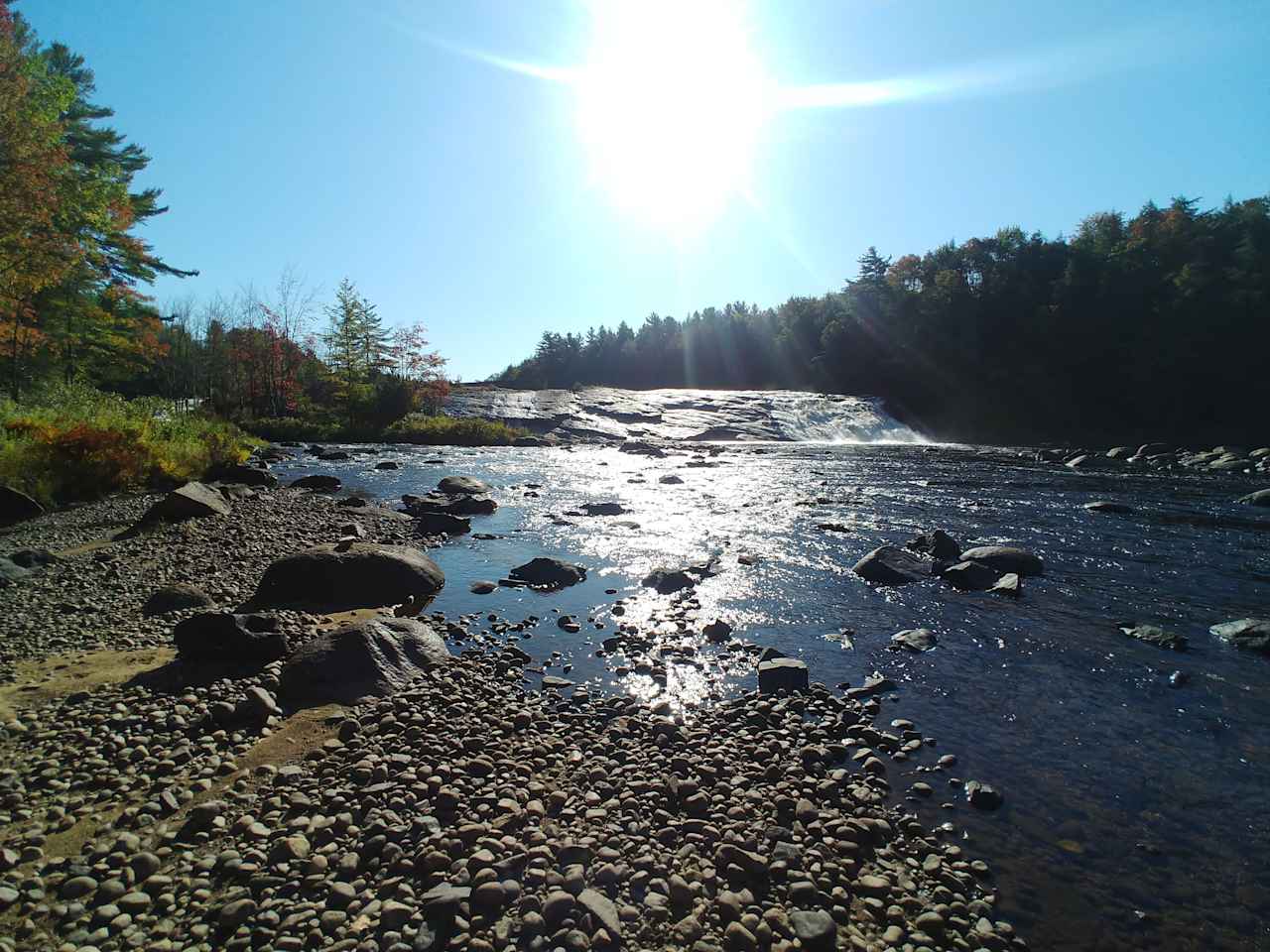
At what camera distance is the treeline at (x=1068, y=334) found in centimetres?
5050

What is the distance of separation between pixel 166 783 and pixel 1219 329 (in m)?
72.4

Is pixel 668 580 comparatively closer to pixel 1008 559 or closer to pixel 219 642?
pixel 219 642

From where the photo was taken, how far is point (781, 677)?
6137 mm

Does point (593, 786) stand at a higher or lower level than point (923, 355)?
lower

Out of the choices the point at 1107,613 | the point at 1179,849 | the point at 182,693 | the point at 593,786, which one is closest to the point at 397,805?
the point at 593,786

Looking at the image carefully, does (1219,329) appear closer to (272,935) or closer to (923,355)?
(923,355)

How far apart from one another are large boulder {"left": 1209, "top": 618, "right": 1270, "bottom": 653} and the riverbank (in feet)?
17.4

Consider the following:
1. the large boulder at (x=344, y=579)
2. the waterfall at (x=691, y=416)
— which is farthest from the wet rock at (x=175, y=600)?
the waterfall at (x=691, y=416)

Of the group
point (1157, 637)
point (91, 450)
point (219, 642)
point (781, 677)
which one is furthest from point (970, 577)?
point (91, 450)

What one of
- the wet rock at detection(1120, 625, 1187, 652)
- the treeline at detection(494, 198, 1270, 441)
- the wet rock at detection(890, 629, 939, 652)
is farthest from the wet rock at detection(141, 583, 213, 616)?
the treeline at detection(494, 198, 1270, 441)

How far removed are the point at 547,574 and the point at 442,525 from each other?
17.0 feet

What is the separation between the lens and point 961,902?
3.48m

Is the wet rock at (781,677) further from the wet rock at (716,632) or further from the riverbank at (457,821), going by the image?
the wet rock at (716,632)

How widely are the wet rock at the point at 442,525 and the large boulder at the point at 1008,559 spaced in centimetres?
1077
